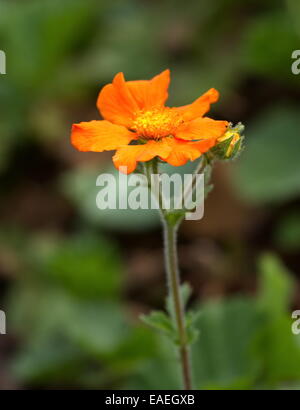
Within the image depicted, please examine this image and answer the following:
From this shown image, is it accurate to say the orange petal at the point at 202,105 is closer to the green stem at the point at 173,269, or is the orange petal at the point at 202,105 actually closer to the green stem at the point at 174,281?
the green stem at the point at 173,269

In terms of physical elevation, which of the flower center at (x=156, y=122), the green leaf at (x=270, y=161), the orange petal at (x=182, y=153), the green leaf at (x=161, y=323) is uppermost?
the green leaf at (x=270, y=161)

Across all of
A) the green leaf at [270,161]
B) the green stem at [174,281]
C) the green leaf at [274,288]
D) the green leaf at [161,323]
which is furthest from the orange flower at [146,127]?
the green leaf at [270,161]

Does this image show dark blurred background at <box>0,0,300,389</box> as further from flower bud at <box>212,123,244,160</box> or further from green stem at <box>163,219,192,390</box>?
flower bud at <box>212,123,244,160</box>

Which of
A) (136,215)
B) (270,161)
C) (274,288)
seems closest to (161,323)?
(274,288)

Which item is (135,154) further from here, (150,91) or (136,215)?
(136,215)

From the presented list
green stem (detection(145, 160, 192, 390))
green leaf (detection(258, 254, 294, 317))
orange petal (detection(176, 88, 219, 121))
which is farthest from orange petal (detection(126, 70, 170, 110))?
green leaf (detection(258, 254, 294, 317))

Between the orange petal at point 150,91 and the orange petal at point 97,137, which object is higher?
the orange petal at point 150,91

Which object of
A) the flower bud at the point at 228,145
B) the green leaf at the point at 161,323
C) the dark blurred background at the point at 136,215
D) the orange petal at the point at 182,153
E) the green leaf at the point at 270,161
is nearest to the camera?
the orange petal at the point at 182,153

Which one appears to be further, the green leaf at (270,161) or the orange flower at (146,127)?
the green leaf at (270,161)
